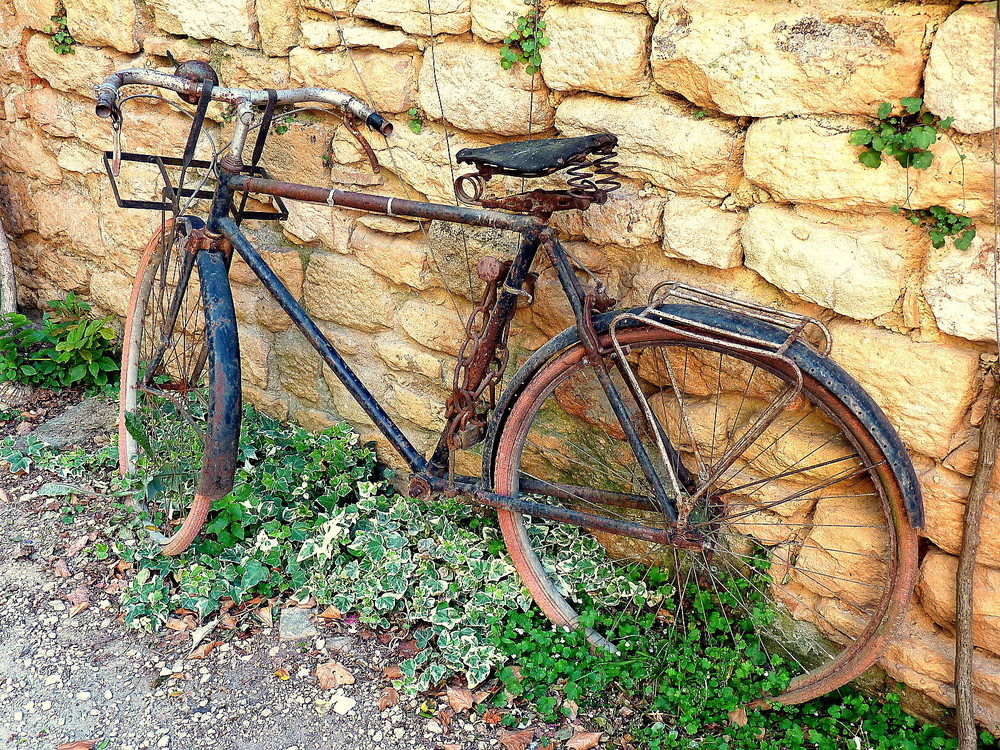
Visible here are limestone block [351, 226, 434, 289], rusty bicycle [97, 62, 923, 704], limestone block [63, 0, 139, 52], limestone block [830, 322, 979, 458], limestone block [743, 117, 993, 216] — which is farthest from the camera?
limestone block [63, 0, 139, 52]

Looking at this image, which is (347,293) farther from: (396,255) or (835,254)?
(835,254)

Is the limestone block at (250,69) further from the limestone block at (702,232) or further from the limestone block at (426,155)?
the limestone block at (702,232)

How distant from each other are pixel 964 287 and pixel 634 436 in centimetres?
84

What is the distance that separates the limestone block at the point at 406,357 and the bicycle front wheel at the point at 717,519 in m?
0.43

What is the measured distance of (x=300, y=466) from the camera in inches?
122

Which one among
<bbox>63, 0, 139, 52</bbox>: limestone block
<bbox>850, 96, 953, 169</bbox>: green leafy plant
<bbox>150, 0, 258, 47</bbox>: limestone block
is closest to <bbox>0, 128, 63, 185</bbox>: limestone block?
<bbox>63, 0, 139, 52</bbox>: limestone block

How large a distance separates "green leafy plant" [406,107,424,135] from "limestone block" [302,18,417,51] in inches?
7.4

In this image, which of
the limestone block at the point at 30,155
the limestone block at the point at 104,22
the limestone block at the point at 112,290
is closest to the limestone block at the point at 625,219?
the limestone block at the point at 104,22

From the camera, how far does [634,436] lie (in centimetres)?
223

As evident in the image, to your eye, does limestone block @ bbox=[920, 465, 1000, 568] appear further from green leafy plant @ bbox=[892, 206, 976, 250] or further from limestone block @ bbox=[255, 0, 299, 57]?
limestone block @ bbox=[255, 0, 299, 57]

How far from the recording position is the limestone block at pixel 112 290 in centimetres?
386

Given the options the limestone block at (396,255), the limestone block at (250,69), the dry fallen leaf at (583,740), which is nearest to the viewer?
the dry fallen leaf at (583,740)

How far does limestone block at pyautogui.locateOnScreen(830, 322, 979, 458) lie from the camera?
199cm

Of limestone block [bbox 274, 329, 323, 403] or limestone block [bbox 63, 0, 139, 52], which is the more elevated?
limestone block [bbox 63, 0, 139, 52]
